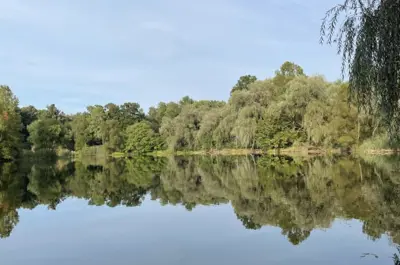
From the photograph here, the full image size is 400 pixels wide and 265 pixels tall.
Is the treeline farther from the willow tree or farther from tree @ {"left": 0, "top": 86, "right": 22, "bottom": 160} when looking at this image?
the willow tree

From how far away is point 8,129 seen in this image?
1596 inches

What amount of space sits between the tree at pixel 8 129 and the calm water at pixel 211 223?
22.2m

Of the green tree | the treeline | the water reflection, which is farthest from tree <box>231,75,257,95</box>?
the water reflection

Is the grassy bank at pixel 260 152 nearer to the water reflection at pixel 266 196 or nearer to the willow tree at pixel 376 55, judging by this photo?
the water reflection at pixel 266 196

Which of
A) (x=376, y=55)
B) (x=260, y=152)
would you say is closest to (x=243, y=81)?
(x=260, y=152)

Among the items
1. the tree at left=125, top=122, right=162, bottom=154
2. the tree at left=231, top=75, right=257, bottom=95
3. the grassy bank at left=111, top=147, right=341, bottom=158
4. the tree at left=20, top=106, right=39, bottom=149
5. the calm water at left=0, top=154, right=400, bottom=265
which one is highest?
the tree at left=231, top=75, right=257, bottom=95

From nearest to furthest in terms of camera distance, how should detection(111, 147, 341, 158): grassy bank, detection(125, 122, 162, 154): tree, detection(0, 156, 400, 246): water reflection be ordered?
detection(0, 156, 400, 246): water reflection
detection(111, 147, 341, 158): grassy bank
detection(125, 122, 162, 154): tree

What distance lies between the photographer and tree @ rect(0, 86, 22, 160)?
39.5 metres

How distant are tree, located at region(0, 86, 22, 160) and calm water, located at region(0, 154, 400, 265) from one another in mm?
22249

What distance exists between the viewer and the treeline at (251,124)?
38750 millimetres

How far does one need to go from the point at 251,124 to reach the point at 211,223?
3342 cm

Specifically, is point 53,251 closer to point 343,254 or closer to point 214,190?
point 343,254

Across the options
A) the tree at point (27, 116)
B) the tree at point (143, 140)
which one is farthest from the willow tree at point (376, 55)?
the tree at point (27, 116)

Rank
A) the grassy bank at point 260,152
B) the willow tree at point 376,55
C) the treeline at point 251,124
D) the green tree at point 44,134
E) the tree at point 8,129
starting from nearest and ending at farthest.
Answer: the willow tree at point 376,55 < the treeline at point 251,124 < the tree at point 8,129 < the grassy bank at point 260,152 < the green tree at point 44,134
